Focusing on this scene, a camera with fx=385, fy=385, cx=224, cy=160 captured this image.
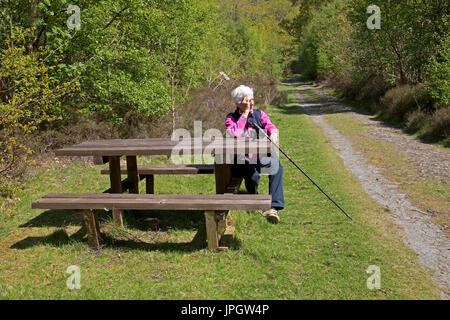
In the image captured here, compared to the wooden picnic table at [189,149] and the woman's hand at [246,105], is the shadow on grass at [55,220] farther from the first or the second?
the woman's hand at [246,105]

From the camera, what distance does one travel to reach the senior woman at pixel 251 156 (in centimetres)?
510

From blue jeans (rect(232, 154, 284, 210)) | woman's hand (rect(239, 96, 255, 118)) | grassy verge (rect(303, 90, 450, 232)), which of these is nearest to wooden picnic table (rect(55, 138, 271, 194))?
blue jeans (rect(232, 154, 284, 210))

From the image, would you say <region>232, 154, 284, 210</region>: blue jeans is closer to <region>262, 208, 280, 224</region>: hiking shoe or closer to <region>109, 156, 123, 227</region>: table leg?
<region>262, 208, 280, 224</region>: hiking shoe

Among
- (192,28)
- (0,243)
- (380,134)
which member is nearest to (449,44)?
(380,134)

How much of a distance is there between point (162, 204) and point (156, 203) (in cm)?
7

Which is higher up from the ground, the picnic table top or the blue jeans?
the picnic table top

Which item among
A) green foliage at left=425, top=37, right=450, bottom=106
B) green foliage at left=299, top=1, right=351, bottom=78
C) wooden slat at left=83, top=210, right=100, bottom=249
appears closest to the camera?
wooden slat at left=83, top=210, right=100, bottom=249

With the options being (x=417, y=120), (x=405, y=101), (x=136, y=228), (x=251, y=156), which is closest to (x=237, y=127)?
(x=251, y=156)

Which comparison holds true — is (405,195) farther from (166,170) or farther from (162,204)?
(162,204)

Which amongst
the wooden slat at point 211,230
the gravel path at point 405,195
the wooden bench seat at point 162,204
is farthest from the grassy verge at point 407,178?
the wooden slat at point 211,230

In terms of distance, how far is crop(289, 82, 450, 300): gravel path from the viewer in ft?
13.7

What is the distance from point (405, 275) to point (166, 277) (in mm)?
2336

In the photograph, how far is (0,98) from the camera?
7.71m

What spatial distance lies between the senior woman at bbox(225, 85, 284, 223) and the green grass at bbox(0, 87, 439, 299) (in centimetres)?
37
